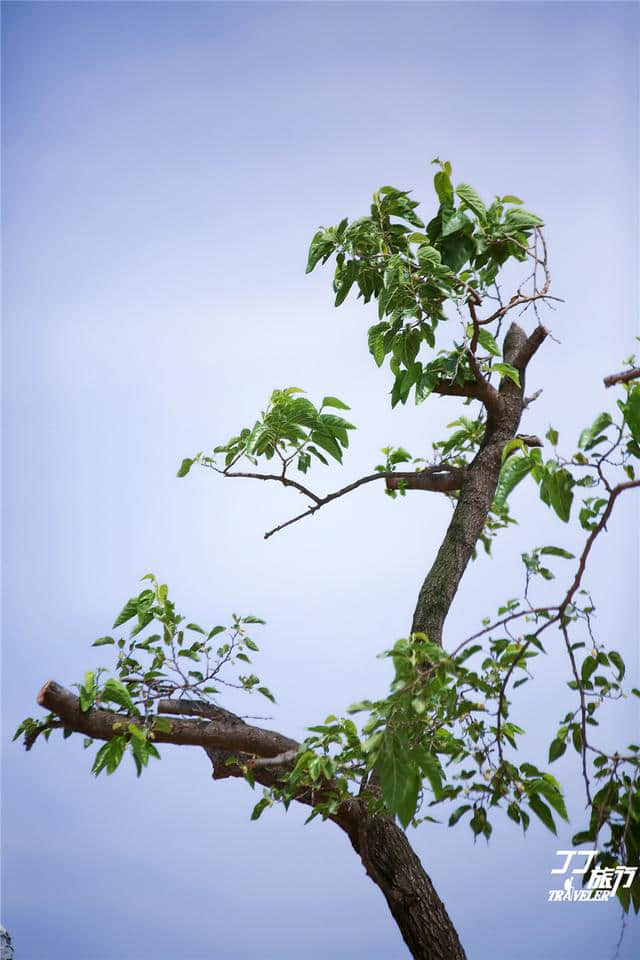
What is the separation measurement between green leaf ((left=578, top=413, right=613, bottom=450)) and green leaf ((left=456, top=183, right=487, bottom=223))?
0.69 m

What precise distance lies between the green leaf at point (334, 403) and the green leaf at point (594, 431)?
594mm

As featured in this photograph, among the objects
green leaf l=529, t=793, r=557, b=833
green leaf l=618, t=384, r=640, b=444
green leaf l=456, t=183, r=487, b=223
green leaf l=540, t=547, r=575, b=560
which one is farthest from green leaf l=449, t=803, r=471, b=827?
green leaf l=456, t=183, r=487, b=223

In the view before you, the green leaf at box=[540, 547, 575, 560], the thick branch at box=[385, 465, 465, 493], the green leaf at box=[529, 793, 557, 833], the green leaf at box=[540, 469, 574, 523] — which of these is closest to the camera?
the green leaf at box=[540, 469, 574, 523]

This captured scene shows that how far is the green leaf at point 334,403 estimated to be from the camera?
6.38 feet

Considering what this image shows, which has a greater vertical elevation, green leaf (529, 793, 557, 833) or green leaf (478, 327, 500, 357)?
green leaf (478, 327, 500, 357)

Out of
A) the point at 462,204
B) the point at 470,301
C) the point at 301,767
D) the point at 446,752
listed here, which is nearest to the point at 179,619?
the point at 301,767

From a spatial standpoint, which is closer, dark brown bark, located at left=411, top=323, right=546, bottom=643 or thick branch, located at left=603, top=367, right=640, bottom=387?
thick branch, located at left=603, top=367, right=640, bottom=387

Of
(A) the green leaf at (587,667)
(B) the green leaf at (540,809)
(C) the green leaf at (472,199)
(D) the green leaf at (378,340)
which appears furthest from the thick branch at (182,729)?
(C) the green leaf at (472,199)

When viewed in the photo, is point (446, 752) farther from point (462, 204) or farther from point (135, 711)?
point (462, 204)

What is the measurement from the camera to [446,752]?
6.17 ft

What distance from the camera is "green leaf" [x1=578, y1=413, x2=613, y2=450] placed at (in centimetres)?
145

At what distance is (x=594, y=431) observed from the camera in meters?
1.45

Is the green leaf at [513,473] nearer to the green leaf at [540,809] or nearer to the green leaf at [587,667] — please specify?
the green leaf at [587,667]

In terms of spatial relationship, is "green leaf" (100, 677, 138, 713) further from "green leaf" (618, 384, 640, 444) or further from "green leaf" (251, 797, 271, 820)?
"green leaf" (618, 384, 640, 444)
